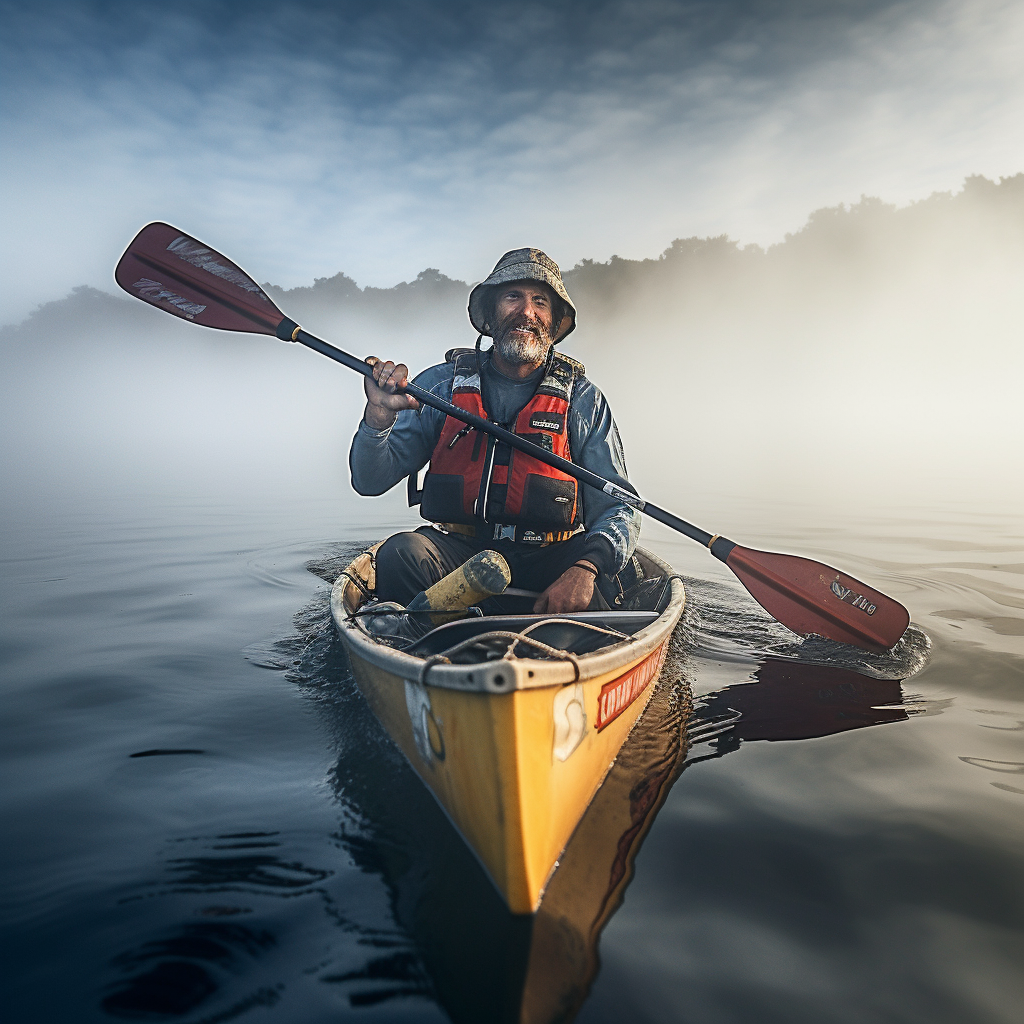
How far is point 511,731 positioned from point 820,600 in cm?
380

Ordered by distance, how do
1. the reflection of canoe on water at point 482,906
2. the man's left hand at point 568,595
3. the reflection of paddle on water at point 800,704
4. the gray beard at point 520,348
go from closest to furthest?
the reflection of canoe on water at point 482,906 < the reflection of paddle on water at point 800,704 < the man's left hand at point 568,595 < the gray beard at point 520,348

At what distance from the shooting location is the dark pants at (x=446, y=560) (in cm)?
385

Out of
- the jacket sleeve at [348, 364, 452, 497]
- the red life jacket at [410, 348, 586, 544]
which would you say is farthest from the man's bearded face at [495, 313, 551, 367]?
the jacket sleeve at [348, 364, 452, 497]


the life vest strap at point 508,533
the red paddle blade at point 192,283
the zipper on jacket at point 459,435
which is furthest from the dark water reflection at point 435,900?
the red paddle blade at point 192,283

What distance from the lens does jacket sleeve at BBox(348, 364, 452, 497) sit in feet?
14.1

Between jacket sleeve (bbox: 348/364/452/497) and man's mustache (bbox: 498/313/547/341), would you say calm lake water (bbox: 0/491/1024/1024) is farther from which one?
man's mustache (bbox: 498/313/547/341)

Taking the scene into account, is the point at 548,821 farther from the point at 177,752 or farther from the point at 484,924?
the point at 177,752

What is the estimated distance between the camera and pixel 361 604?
4.42 m

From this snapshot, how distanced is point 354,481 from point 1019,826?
3.90 m

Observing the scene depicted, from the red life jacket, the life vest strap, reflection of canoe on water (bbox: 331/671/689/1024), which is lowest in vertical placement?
reflection of canoe on water (bbox: 331/671/689/1024)

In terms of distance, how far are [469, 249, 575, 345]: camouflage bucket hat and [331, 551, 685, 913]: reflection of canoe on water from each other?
9.68ft

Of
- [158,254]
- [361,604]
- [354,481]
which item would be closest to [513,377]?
[354,481]

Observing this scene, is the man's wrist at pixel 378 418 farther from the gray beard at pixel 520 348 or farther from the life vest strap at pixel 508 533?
the gray beard at pixel 520 348

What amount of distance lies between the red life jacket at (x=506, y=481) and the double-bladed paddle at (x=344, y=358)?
73 centimetres
